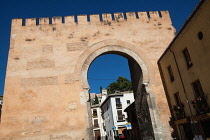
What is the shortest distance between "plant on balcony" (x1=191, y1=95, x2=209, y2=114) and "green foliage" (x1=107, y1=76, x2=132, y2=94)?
116 ft

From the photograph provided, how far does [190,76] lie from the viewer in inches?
290

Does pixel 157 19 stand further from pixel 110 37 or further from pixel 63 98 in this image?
pixel 63 98

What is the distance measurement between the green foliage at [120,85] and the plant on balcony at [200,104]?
116 feet

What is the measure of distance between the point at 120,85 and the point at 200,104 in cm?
3726

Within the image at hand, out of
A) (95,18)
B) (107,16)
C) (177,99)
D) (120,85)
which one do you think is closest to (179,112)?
(177,99)

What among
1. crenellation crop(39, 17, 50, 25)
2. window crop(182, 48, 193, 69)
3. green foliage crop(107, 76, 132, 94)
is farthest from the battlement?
green foliage crop(107, 76, 132, 94)

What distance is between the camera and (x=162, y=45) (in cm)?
1023

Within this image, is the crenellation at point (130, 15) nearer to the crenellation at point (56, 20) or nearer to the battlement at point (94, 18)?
the battlement at point (94, 18)

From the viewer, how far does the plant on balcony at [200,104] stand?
6.46 m

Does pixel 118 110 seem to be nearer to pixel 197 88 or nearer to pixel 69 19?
pixel 69 19

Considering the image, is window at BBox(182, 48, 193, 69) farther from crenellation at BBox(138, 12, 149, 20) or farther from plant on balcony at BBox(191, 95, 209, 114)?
crenellation at BBox(138, 12, 149, 20)

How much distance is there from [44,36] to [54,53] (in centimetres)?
126

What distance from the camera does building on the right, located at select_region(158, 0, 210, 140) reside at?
6352 millimetres

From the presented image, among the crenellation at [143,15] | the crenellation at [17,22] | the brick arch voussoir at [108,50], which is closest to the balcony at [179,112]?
the brick arch voussoir at [108,50]
